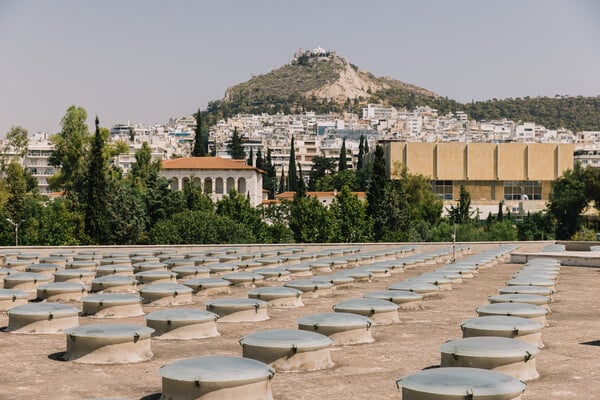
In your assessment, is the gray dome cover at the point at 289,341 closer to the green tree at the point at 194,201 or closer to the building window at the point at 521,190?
the green tree at the point at 194,201

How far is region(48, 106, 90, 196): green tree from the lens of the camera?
105 metres

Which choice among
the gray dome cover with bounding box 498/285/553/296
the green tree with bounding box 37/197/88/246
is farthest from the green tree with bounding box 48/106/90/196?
the gray dome cover with bounding box 498/285/553/296

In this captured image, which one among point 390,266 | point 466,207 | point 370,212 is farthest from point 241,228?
point 466,207

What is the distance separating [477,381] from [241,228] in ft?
184

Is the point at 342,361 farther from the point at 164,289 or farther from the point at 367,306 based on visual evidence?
the point at 164,289

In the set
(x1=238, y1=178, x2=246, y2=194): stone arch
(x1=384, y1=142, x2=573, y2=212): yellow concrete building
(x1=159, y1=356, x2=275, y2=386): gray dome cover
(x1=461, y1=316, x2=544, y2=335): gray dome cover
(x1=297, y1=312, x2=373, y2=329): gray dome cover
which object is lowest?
(x1=297, y1=312, x2=373, y2=329): gray dome cover

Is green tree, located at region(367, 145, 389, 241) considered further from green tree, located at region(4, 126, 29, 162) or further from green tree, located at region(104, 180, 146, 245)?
green tree, located at region(4, 126, 29, 162)

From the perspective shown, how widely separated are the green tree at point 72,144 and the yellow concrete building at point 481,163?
228 ft

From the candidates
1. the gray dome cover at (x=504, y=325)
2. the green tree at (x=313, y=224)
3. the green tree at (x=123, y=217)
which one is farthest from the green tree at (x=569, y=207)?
the gray dome cover at (x=504, y=325)

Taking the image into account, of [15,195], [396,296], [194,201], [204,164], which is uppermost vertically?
[204,164]

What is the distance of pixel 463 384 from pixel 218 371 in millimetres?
3615

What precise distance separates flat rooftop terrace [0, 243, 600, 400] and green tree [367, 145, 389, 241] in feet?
186

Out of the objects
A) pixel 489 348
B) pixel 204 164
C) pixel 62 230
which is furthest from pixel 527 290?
pixel 204 164

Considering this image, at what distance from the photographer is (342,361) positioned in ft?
56.2
